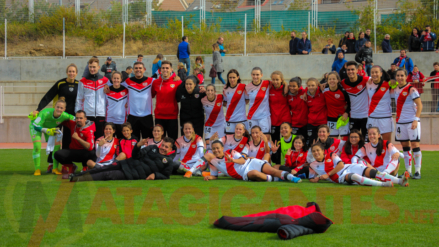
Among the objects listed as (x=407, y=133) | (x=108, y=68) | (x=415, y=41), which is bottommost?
(x=407, y=133)

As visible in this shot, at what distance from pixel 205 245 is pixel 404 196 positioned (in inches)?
131

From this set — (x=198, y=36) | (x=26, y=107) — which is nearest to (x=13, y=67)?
(x=26, y=107)

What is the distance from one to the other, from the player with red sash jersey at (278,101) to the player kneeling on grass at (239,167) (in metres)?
1.20

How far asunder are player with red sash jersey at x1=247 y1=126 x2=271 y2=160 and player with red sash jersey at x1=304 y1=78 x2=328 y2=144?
90 cm

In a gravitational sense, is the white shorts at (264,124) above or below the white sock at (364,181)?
above

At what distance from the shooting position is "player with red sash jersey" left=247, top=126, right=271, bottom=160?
8241 mm

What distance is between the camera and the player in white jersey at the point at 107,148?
8.59m

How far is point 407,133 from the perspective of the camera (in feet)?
27.3

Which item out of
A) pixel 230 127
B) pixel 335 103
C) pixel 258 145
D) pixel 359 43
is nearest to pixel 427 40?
pixel 359 43

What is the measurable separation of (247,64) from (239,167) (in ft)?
42.5

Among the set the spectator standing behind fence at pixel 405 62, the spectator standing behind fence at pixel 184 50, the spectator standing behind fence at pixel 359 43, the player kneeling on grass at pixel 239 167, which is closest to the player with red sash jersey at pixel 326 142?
the player kneeling on grass at pixel 239 167

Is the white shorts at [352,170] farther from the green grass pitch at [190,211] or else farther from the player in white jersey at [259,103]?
the player in white jersey at [259,103]

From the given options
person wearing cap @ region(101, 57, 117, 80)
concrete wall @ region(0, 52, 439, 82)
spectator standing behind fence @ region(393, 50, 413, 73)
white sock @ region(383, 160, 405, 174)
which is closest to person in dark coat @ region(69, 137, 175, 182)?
white sock @ region(383, 160, 405, 174)

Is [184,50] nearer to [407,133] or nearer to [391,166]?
[407,133]
